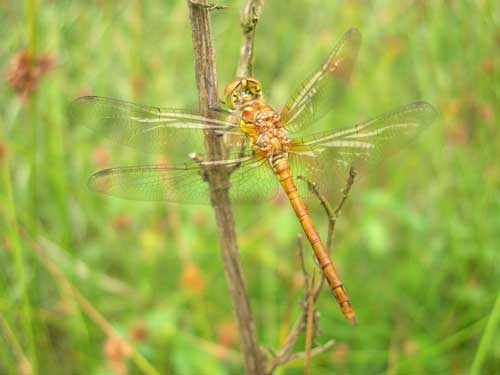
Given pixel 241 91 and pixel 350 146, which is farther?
pixel 350 146

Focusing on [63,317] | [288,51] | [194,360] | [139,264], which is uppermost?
[288,51]

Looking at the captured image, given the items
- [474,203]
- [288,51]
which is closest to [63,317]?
[474,203]

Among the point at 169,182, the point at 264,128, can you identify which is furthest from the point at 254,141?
the point at 169,182

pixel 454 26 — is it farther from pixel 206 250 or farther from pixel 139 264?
pixel 139 264

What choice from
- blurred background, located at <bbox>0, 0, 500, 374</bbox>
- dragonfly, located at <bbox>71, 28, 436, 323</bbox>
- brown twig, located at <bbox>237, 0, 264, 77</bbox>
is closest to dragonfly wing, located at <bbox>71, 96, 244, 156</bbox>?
dragonfly, located at <bbox>71, 28, 436, 323</bbox>

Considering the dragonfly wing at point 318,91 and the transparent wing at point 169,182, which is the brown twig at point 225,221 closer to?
the transparent wing at point 169,182

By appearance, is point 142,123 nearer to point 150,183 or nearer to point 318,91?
point 150,183
